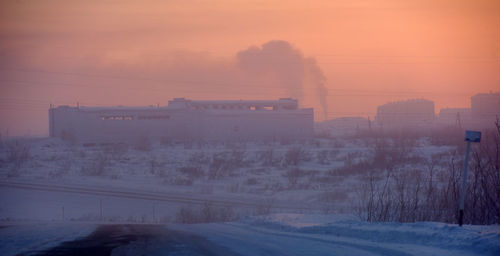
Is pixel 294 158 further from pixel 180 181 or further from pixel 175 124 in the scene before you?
pixel 175 124

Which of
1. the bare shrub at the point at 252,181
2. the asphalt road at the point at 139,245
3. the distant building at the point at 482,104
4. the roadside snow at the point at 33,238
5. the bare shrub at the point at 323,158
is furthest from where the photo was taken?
the distant building at the point at 482,104

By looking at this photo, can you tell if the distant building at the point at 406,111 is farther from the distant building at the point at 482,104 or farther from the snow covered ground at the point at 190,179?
the snow covered ground at the point at 190,179

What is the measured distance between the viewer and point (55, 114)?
73438mm

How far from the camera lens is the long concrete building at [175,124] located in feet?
233

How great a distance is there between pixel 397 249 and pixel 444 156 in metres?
33.8

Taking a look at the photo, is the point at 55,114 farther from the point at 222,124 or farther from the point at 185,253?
the point at 185,253

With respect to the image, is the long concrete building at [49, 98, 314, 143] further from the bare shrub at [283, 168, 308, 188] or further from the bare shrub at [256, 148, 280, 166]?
the bare shrub at [283, 168, 308, 188]

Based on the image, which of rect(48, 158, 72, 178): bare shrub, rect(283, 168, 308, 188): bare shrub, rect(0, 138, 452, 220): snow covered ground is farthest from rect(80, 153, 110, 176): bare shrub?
rect(283, 168, 308, 188): bare shrub

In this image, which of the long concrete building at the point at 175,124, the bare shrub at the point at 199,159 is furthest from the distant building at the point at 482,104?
the bare shrub at the point at 199,159

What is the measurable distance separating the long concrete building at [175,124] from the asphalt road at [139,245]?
60165mm

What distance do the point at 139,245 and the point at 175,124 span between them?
6353 centimetres

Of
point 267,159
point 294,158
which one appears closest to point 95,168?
point 267,159

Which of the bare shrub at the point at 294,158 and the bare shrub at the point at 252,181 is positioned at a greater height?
the bare shrub at the point at 294,158

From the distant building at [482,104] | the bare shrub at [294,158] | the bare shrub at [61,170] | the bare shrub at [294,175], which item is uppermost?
the distant building at [482,104]
